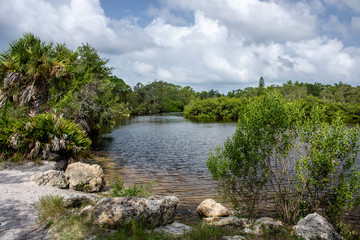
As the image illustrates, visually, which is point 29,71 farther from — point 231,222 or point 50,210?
point 231,222

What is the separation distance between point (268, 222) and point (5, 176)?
10544 mm

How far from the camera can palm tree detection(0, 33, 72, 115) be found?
15391mm

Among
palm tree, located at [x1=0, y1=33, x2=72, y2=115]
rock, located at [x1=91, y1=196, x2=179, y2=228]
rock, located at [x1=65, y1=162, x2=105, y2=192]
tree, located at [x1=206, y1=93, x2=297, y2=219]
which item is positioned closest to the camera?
rock, located at [x1=91, y1=196, x2=179, y2=228]

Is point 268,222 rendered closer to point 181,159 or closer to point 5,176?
point 5,176

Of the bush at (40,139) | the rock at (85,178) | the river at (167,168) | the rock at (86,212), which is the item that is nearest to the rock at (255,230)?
the river at (167,168)

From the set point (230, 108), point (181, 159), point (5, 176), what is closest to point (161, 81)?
point (230, 108)

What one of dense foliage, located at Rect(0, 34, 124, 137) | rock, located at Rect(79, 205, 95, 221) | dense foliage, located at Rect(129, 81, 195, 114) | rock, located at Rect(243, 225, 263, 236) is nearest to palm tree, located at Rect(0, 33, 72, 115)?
dense foliage, located at Rect(0, 34, 124, 137)

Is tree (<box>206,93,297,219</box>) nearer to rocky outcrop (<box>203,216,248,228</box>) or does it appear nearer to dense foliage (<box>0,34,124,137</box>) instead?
rocky outcrop (<box>203,216,248,228</box>)

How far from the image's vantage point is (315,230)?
6.32 m

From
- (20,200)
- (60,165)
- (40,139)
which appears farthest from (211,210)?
(40,139)

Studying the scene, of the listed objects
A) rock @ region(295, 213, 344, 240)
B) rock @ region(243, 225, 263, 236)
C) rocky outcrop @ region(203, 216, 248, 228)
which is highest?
rock @ region(295, 213, 344, 240)

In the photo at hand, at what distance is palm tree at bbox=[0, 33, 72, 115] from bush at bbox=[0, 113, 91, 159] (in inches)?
124

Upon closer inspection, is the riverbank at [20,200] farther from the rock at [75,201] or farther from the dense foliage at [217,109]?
the dense foliage at [217,109]

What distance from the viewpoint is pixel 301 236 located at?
6.20 meters
